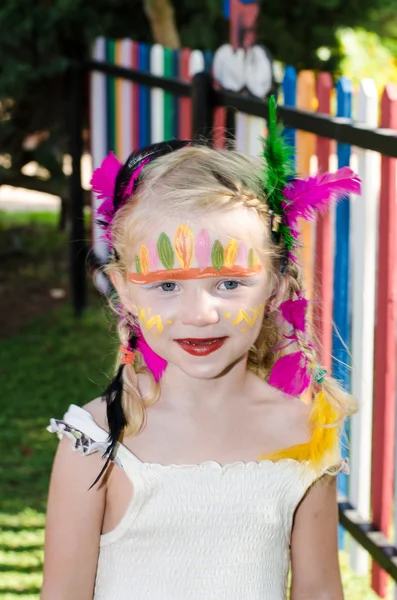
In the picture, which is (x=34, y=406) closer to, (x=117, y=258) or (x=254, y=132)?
(x=254, y=132)

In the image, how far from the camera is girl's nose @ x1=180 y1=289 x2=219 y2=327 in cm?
205

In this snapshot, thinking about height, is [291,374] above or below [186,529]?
above

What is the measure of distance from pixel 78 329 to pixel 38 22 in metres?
1.87

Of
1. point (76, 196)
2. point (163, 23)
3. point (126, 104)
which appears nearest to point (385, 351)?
point (126, 104)

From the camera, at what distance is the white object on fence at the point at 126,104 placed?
6336mm

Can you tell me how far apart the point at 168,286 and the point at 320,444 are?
45 cm

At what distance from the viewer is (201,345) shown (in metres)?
2.08

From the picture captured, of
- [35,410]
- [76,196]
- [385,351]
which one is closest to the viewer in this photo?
[385,351]

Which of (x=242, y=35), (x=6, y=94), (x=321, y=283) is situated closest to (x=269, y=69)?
(x=242, y=35)

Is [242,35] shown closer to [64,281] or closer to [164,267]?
[164,267]

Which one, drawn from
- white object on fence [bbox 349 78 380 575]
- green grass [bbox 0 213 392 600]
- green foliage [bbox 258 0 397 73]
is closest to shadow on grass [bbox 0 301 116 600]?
green grass [bbox 0 213 392 600]

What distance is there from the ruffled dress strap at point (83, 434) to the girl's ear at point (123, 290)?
233 millimetres

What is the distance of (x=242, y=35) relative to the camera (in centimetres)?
494

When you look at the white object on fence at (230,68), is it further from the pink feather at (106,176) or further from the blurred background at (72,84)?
the pink feather at (106,176)
